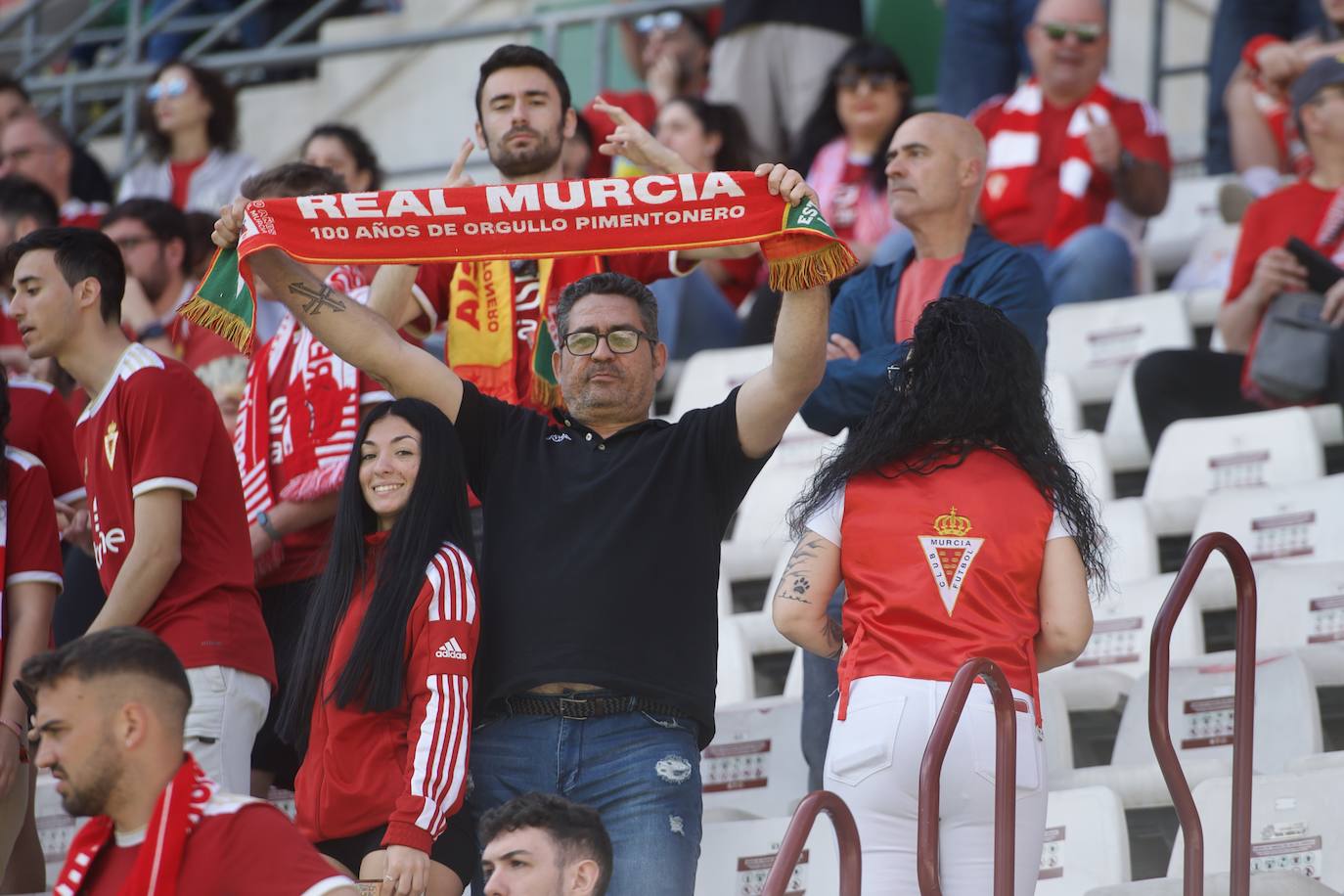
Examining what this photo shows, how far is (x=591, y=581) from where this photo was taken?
12.8 feet

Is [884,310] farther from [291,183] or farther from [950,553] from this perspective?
[291,183]

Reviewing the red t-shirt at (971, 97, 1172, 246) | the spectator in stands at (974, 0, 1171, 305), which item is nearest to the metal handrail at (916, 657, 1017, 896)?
the spectator in stands at (974, 0, 1171, 305)

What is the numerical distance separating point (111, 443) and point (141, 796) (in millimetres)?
1411

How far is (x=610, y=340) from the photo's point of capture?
4.12 metres

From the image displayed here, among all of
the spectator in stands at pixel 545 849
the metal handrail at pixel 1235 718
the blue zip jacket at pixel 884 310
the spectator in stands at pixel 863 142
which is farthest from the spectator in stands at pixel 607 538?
the spectator in stands at pixel 863 142

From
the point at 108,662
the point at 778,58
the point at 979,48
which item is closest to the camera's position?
the point at 108,662

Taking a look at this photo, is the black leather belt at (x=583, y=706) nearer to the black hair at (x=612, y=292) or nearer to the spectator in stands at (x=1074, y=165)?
the black hair at (x=612, y=292)

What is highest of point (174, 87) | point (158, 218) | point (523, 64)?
point (174, 87)

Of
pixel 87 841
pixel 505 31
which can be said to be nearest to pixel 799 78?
pixel 505 31

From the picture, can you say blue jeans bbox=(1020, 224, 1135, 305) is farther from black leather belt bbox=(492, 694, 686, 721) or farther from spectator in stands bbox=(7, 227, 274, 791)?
black leather belt bbox=(492, 694, 686, 721)

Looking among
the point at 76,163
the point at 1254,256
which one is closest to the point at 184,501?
the point at 1254,256

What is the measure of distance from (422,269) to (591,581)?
49.4 inches

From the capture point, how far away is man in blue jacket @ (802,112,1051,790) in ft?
15.3

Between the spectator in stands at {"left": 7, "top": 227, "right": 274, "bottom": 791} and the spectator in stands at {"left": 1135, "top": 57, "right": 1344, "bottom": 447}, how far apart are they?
327 centimetres
